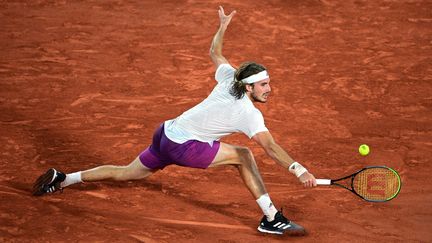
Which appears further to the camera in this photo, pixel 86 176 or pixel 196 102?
pixel 196 102

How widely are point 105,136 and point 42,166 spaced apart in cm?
100

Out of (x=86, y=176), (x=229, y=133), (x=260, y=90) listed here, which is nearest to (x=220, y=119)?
(x=229, y=133)

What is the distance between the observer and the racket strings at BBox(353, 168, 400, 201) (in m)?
7.90

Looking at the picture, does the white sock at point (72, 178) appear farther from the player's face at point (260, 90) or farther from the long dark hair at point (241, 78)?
the player's face at point (260, 90)

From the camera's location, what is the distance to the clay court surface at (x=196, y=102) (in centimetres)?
781

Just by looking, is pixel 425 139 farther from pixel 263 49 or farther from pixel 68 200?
pixel 68 200

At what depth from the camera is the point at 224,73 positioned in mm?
7816

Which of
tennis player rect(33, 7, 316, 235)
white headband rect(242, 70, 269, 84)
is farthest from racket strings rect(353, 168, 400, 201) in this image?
white headband rect(242, 70, 269, 84)

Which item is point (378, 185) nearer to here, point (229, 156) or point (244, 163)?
point (244, 163)

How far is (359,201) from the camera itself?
27.0 feet

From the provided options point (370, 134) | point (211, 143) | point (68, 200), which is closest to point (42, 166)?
point (68, 200)

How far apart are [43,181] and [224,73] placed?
2.08 meters

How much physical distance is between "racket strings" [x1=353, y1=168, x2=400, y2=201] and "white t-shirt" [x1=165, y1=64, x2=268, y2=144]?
131 centimetres

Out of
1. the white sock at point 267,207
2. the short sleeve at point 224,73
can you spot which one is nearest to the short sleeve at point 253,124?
the short sleeve at point 224,73
